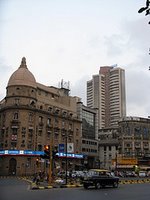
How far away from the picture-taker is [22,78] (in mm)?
71000

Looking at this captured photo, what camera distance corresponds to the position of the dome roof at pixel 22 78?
232 ft

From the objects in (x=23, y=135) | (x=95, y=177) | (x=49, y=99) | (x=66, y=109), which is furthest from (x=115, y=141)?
(x=95, y=177)

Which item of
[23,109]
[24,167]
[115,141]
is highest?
[23,109]

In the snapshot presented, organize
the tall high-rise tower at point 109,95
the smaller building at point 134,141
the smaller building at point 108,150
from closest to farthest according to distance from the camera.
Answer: the smaller building at point 134,141, the smaller building at point 108,150, the tall high-rise tower at point 109,95

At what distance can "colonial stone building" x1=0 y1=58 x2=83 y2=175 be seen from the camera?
219 ft

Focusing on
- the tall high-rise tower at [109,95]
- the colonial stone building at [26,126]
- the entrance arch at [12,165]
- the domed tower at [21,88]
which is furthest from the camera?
the tall high-rise tower at [109,95]

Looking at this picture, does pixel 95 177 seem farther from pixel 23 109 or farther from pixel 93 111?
pixel 93 111

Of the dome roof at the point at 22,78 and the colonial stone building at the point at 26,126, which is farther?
the dome roof at the point at 22,78

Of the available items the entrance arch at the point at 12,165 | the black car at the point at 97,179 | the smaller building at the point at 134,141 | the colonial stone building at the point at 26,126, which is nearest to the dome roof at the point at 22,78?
the colonial stone building at the point at 26,126

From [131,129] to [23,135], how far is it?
3623cm

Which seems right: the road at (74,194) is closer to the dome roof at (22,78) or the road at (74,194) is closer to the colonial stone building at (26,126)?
the colonial stone building at (26,126)

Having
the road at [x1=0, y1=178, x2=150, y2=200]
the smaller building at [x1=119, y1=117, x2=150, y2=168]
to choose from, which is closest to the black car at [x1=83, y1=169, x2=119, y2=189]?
the road at [x1=0, y1=178, x2=150, y2=200]

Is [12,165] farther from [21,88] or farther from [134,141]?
[134,141]

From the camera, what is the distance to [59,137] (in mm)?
79000
